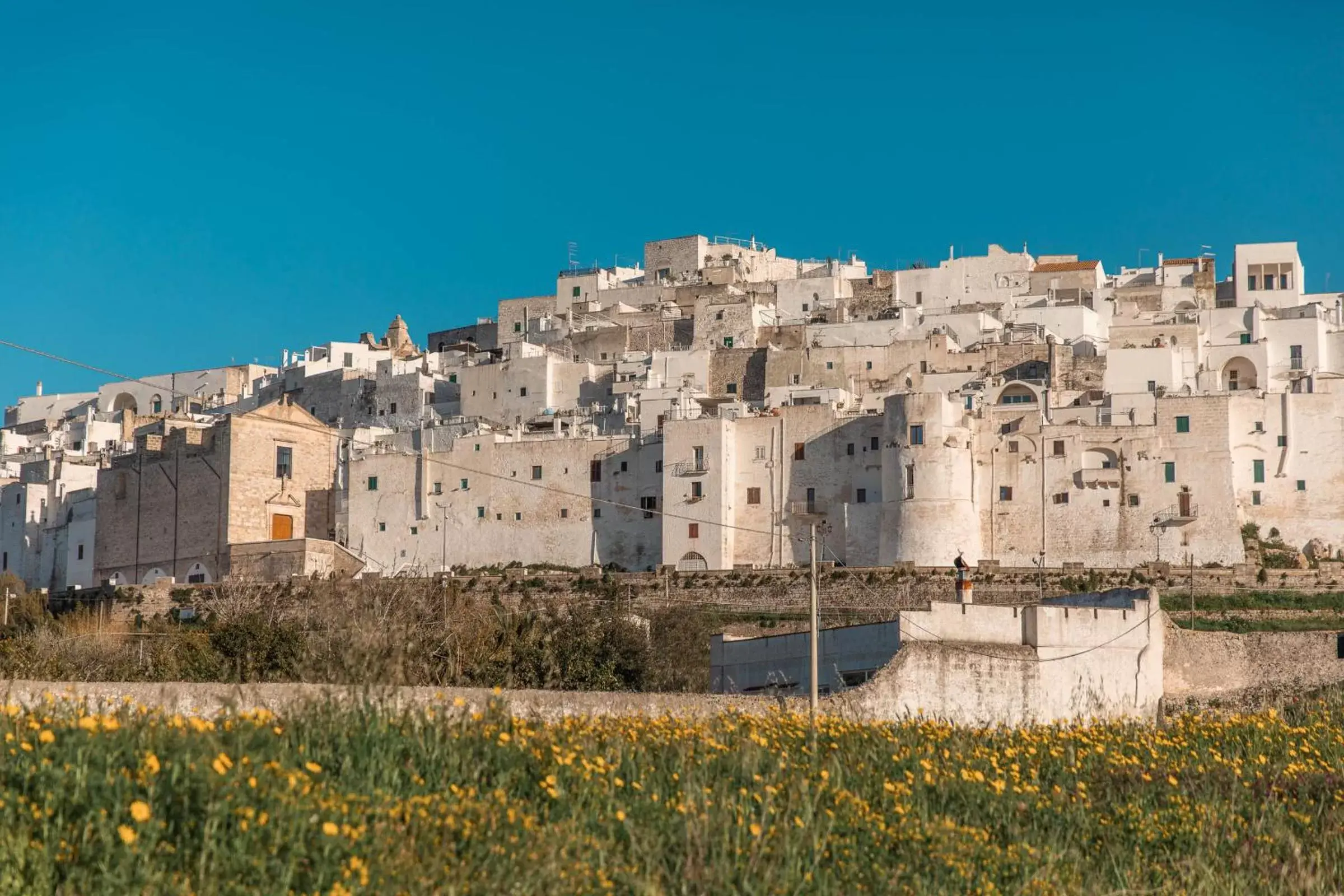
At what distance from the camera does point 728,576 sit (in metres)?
Result: 53.9

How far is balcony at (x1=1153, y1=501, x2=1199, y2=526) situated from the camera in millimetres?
53469

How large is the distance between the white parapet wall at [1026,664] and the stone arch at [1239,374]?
30875mm

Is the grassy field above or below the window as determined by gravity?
below

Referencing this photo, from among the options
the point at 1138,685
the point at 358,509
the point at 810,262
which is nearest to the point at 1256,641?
the point at 1138,685

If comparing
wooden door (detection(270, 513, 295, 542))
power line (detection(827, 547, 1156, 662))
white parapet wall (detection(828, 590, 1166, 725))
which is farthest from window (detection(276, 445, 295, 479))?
power line (detection(827, 547, 1156, 662))

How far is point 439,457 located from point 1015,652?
1309 inches

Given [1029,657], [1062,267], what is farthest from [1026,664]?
[1062,267]

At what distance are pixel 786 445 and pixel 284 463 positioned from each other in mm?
16359

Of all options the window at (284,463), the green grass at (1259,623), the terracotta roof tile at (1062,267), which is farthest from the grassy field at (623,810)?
the terracotta roof tile at (1062,267)

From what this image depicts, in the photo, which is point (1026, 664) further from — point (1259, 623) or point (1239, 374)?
point (1239, 374)

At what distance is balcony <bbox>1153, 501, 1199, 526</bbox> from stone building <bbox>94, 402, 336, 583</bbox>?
83.7ft

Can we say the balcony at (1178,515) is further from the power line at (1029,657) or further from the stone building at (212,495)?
the stone building at (212,495)

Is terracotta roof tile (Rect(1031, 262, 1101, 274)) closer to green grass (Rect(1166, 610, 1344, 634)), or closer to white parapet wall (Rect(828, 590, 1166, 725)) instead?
green grass (Rect(1166, 610, 1344, 634))

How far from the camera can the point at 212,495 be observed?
194 ft
